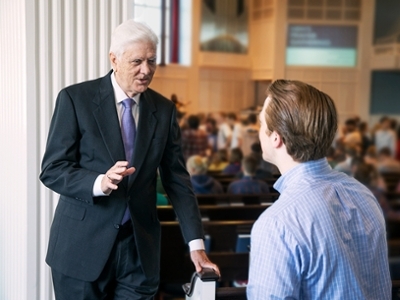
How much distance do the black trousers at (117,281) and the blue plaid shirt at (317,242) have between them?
36.9 inches

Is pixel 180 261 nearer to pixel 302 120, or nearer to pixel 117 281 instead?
pixel 117 281

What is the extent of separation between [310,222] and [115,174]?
0.76m

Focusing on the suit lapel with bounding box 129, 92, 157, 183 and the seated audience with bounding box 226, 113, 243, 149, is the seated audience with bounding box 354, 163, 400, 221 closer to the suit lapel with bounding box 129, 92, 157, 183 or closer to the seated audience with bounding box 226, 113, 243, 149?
the suit lapel with bounding box 129, 92, 157, 183

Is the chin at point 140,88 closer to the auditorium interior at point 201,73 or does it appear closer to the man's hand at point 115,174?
the man's hand at point 115,174

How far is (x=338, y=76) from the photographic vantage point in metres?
15.3

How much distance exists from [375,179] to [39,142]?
15.1 feet

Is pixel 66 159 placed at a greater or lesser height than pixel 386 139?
greater

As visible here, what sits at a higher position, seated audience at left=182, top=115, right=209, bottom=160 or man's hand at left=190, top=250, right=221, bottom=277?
man's hand at left=190, top=250, right=221, bottom=277

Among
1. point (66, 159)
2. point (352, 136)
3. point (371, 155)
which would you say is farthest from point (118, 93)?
point (352, 136)

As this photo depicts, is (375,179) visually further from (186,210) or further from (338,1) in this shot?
(338,1)

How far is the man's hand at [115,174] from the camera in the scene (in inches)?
75.8

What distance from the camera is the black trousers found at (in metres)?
2.27

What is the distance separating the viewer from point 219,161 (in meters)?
9.45

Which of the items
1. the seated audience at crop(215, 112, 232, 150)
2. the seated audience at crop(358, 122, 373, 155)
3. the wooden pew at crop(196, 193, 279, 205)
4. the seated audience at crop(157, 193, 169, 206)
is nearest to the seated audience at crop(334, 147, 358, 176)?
the wooden pew at crop(196, 193, 279, 205)
